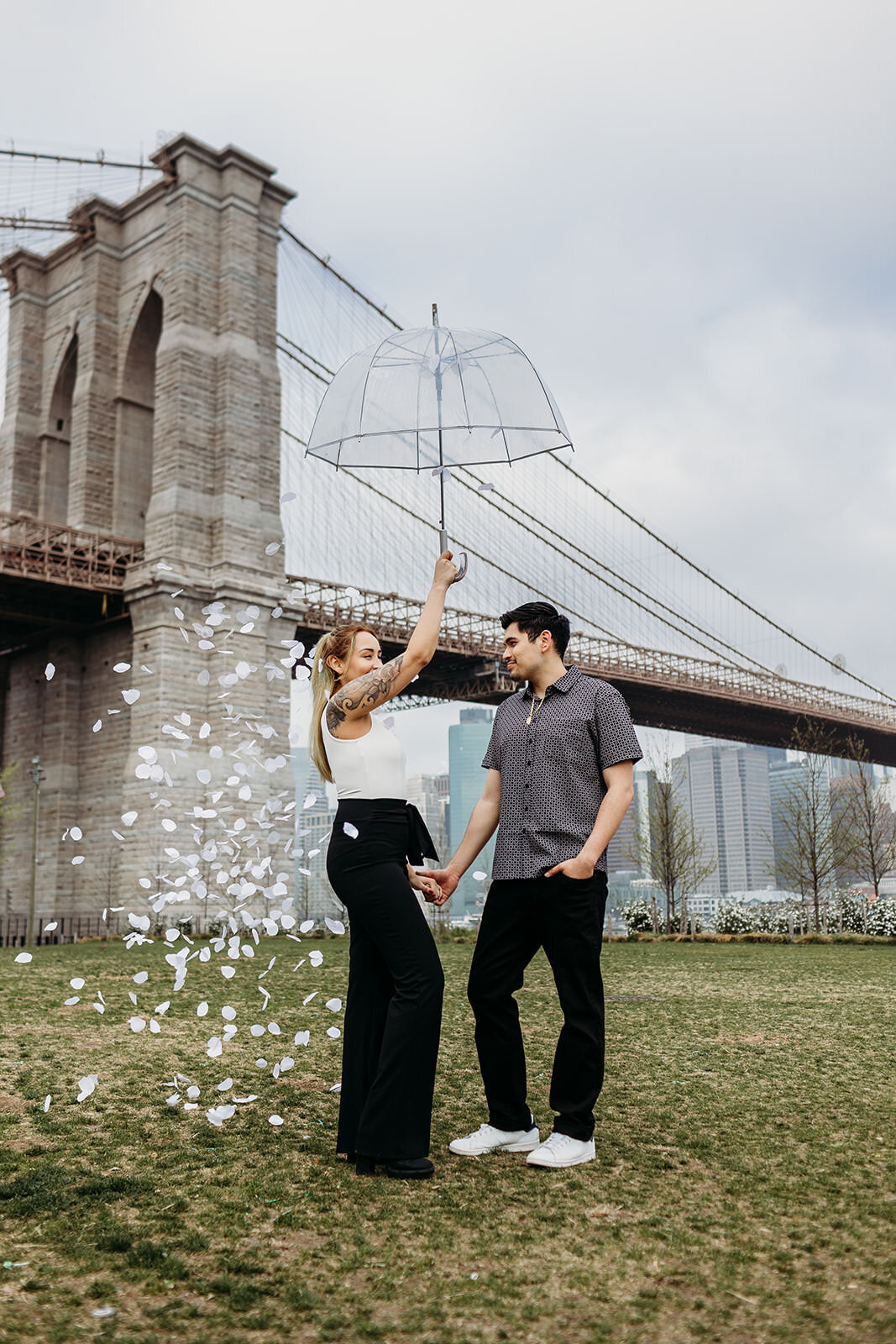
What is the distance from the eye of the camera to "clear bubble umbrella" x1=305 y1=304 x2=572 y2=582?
4559mm

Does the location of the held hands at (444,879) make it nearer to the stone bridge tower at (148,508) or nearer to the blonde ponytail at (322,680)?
the blonde ponytail at (322,680)

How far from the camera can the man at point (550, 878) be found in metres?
3.39

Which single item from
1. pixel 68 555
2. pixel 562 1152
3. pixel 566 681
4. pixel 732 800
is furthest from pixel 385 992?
pixel 732 800

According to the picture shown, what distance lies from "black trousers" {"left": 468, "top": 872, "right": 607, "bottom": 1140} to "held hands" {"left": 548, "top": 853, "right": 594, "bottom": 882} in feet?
0.19

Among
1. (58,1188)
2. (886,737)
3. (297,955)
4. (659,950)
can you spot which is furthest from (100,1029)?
(886,737)

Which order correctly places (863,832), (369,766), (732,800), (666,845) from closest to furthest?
1. (369,766)
2. (666,845)
3. (863,832)
4. (732,800)

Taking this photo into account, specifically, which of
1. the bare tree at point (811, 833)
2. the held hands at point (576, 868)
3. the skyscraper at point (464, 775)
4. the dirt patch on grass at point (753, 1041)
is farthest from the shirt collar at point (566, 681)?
the skyscraper at point (464, 775)

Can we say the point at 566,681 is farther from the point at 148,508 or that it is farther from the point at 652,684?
the point at 652,684

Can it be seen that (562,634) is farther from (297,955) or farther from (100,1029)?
(297,955)

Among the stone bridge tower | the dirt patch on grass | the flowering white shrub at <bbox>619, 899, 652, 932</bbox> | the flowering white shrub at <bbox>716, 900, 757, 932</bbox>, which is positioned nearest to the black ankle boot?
the dirt patch on grass

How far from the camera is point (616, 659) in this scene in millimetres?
34969

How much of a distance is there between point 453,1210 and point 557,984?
734 millimetres

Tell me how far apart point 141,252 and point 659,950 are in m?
22.1

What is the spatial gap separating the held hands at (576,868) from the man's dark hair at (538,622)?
0.75 metres
